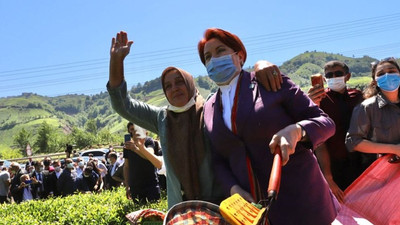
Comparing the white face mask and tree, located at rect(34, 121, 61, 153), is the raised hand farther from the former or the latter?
tree, located at rect(34, 121, 61, 153)

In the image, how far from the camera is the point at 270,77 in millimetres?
2141

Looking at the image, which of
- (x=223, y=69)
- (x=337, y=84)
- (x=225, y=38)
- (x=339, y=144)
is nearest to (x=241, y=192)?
(x=223, y=69)

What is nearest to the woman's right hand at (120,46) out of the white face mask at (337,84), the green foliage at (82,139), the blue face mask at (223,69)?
the blue face mask at (223,69)

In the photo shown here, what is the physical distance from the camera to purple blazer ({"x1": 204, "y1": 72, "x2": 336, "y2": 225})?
2.08 meters

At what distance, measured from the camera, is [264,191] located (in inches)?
84.7

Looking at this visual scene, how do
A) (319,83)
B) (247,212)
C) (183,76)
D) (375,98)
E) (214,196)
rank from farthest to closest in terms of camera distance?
(375,98), (319,83), (183,76), (214,196), (247,212)

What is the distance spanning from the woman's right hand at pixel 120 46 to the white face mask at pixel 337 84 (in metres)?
2.15

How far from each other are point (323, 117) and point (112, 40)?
1.47 m

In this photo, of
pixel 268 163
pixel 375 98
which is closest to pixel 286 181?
pixel 268 163

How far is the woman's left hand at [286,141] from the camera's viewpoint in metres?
1.71

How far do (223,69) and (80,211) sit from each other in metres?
4.45

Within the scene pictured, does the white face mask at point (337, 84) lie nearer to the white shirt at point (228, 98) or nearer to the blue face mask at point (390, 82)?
the blue face mask at point (390, 82)

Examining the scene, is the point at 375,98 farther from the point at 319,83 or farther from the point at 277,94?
the point at 277,94

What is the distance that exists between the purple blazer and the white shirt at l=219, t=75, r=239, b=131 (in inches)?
2.8
